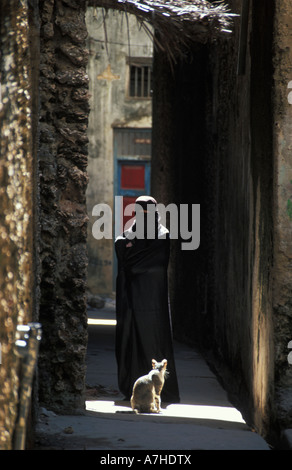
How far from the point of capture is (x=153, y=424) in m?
5.64

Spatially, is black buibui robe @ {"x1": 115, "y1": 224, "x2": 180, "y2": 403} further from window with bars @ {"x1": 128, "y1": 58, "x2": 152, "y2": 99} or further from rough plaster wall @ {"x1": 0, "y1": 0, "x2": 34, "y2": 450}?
window with bars @ {"x1": 128, "y1": 58, "x2": 152, "y2": 99}

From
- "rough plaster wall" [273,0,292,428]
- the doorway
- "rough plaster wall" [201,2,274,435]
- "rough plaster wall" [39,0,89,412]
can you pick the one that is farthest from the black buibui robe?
the doorway

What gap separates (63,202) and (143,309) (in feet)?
5.94

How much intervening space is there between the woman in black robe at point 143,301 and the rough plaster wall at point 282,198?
7.37 feet

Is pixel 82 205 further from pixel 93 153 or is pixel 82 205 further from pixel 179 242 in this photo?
pixel 93 153

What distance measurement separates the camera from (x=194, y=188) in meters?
11.0

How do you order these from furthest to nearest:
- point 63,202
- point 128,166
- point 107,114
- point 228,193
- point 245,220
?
point 128,166 → point 107,114 → point 228,193 → point 245,220 → point 63,202

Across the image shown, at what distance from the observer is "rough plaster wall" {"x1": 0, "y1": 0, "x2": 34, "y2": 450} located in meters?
3.34

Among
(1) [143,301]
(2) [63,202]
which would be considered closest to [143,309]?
(1) [143,301]

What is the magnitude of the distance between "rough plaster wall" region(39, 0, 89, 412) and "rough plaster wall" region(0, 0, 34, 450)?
2.03m

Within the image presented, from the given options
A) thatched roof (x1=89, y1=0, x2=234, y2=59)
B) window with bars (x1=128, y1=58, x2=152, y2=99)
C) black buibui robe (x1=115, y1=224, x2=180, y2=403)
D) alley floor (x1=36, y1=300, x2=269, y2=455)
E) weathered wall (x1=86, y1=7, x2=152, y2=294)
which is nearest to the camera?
alley floor (x1=36, y1=300, x2=269, y2=455)

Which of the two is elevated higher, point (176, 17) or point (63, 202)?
point (176, 17)

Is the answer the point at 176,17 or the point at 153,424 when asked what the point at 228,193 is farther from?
the point at 153,424

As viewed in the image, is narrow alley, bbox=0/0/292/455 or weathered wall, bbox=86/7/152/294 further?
weathered wall, bbox=86/7/152/294
